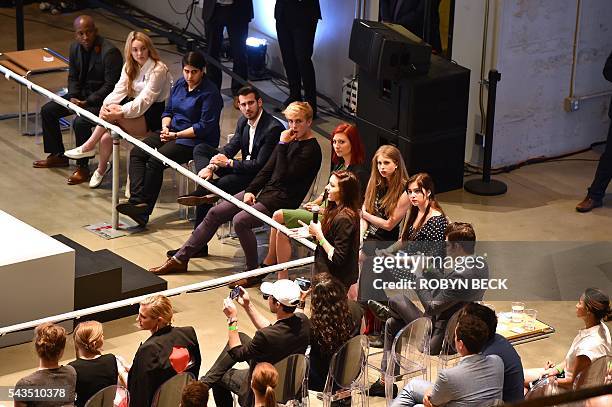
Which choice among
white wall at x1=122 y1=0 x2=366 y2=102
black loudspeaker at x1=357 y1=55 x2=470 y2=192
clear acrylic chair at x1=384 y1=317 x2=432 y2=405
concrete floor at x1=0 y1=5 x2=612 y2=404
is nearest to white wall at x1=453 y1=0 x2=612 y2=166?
concrete floor at x1=0 y1=5 x2=612 y2=404

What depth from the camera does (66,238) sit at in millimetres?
7383

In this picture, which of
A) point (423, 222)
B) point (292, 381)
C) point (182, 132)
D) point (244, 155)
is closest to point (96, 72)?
point (182, 132)

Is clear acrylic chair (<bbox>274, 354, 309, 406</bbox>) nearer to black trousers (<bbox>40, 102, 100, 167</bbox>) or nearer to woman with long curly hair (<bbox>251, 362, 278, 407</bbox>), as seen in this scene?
woman with long curly hair (<bbox>251, 362, 278, 407</bbox>)

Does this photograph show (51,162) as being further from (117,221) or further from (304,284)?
(304,284)

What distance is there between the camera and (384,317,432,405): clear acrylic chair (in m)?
5.60

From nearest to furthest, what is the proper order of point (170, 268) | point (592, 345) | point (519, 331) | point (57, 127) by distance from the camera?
point (592, 345) → point (519, 331) → point (170, 268) → point (57, 127)

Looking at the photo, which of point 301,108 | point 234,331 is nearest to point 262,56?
point 301,108

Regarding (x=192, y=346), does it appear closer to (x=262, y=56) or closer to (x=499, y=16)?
(x=499, y=16)

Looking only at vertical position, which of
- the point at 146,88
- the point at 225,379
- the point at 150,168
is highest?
the point at 146,88

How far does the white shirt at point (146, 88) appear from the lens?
8.55m

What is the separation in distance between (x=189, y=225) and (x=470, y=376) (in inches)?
152

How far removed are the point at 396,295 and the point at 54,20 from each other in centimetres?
816

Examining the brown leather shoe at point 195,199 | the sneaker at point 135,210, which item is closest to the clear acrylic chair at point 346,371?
the brown leather shoe at point 195,199

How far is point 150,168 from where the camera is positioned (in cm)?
814
